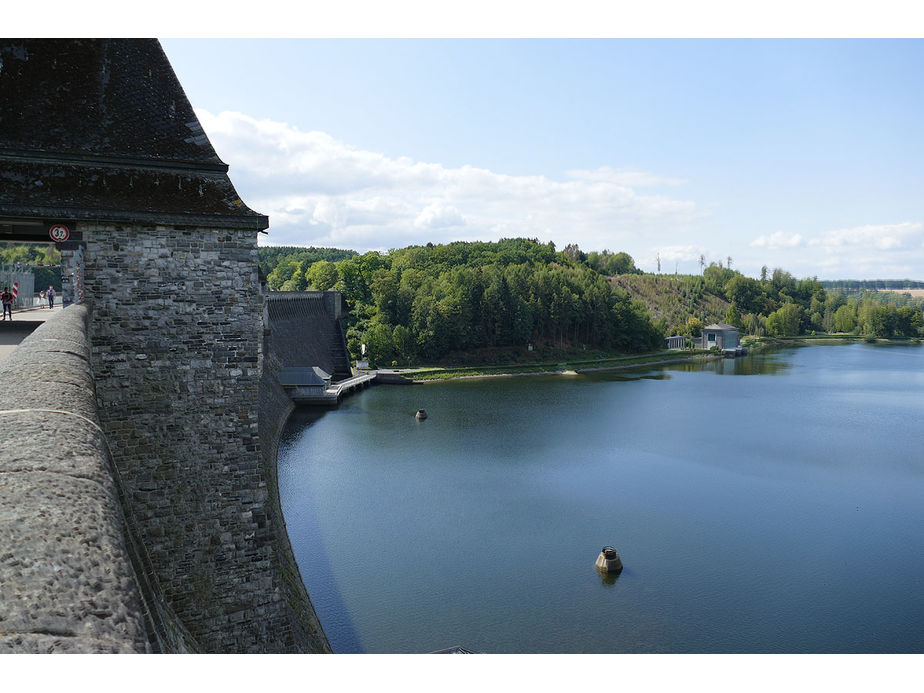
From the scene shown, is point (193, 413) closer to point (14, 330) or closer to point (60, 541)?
point (14, 330)

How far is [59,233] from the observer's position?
7133 mm

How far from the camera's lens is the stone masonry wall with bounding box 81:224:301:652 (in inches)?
288

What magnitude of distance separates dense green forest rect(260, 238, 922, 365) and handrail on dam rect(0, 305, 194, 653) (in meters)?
46.4

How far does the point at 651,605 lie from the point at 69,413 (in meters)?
13.0

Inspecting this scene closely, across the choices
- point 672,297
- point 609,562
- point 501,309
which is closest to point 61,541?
point 609,562

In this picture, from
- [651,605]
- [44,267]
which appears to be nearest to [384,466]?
[651,605]

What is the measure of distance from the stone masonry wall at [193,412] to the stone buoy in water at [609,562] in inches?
363

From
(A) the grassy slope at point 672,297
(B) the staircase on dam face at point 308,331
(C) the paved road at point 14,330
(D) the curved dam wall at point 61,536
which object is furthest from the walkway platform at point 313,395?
(A) the grassy slope at point 672,297

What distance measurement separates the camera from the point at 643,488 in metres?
21.8

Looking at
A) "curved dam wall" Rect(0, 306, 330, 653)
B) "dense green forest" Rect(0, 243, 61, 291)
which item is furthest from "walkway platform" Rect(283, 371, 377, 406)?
"curved dam wall" Rect(0, 306, 330, 653)

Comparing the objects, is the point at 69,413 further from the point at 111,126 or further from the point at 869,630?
the point at 869,630

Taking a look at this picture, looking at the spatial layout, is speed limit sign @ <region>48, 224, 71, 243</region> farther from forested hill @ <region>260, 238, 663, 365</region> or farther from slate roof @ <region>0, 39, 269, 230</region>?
forested hill @ <region>260, 238, 663, 365</region>

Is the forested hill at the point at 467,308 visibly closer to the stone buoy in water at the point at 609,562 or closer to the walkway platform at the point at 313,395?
the walkway platform at the point at 313,395

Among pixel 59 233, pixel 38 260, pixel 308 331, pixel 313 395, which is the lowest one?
pixel 313 395
